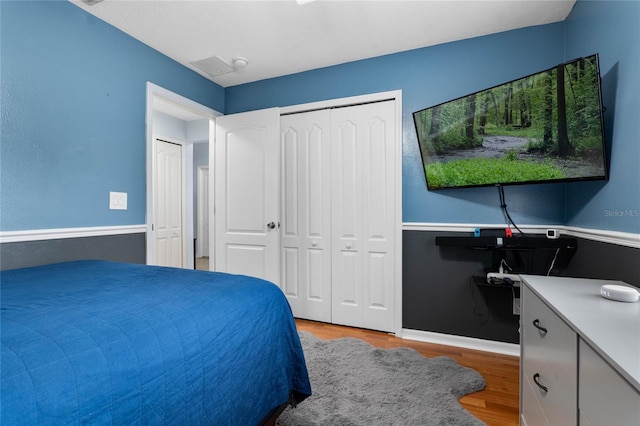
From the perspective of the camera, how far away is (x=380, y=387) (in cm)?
185

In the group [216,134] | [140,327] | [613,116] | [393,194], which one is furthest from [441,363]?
[216,134]

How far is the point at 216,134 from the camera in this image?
3.31 m

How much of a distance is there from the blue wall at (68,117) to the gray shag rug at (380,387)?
190 cm

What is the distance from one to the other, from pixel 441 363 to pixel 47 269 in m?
2.56

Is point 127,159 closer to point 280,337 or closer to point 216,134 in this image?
point 216,134


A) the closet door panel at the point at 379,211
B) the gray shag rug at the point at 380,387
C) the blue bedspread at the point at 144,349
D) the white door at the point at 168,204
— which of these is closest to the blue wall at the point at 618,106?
the gray shag rug at the point at 380,387

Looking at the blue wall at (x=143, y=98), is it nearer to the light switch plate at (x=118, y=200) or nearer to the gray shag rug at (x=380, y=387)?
the light switch plate at (x=118, y=200)

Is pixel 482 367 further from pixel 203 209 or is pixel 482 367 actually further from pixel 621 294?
pixel 203 209

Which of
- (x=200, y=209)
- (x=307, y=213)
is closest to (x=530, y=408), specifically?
(x=307, y=213)

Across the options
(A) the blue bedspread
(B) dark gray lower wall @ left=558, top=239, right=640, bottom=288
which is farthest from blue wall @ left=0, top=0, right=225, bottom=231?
(B) dark gray lower wall @ left=558, top=239, right=640, bottom=288

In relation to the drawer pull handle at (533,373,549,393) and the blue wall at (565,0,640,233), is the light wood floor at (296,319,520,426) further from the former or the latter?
the blue wall at (565,0,640,233)

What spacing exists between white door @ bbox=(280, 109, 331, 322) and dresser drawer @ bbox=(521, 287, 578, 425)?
72.8 inches

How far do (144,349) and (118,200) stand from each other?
1.90 metres

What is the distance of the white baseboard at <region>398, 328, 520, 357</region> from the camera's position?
92.5 inches
